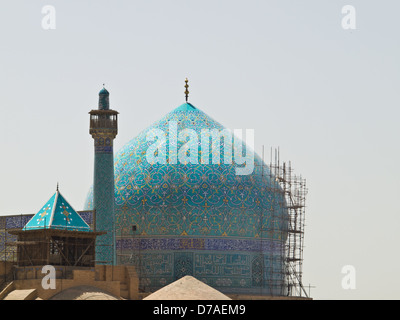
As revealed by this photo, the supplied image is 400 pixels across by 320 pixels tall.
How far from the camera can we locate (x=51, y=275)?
1484 inches

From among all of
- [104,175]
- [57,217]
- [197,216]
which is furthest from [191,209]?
[57,217]

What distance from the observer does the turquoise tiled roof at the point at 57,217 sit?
3869 centimetres

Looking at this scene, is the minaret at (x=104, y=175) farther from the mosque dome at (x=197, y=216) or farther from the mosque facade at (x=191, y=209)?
the mosque dome at (x=197, y=216)

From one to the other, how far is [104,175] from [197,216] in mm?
3716

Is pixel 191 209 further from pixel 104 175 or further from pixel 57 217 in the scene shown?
pixel 57 217

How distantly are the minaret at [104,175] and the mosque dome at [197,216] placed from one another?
7.48ft

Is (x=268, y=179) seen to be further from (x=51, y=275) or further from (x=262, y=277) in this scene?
(x=51, y=275)

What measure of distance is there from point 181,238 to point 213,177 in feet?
7.66

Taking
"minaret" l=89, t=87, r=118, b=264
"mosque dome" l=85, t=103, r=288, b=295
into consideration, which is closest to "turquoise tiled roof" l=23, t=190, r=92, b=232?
"minaret" l=89, t=87, r=118, b=264

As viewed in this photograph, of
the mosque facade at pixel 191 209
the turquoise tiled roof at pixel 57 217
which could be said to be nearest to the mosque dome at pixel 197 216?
the mosque facade at pixel 191 209

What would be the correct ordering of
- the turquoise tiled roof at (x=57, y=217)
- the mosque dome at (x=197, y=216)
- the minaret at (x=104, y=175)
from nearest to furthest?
1. the turquoise tiled roof at (x=57, y=217)
2. the minaret at (x=104, y=175)
3. the mosque dome at (x=197, y=216)

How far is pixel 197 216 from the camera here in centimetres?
4262

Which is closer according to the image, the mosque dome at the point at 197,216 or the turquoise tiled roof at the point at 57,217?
the turquoise tiled roof at the point at 57,217

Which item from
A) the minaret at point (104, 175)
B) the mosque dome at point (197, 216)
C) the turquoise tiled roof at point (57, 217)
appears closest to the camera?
the turquoise tiled roof at point (57, 217)
